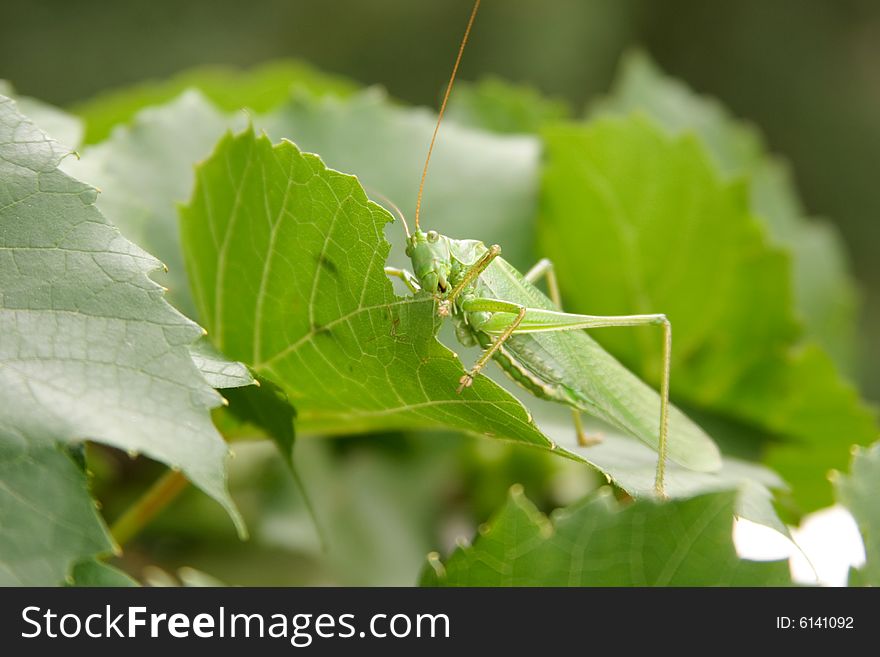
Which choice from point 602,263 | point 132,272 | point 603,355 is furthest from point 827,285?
point 132,272

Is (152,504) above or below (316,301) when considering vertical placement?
below

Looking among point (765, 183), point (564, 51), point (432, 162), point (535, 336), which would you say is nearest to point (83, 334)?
point (535, 336)

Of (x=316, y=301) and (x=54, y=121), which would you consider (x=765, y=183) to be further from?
→ (x=54, y=121)

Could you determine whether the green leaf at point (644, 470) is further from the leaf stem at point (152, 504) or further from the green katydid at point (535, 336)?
the leaf stem at point (152, 504)

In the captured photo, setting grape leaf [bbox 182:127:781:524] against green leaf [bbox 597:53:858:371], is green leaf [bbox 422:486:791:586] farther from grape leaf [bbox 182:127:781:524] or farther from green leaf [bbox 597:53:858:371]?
green leaf [bbox 597:53:858:371]

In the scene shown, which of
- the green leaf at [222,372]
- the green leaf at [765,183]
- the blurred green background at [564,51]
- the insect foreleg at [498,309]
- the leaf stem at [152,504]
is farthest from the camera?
the blurred green background at [564,51]

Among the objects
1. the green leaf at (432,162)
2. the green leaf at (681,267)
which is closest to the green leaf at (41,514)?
the green leaf at (432,162)
